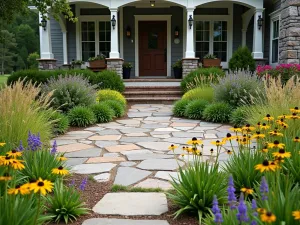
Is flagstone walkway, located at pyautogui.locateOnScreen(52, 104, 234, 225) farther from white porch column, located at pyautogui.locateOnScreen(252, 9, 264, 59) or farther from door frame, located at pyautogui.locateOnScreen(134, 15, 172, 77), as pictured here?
door frame, located at pyautogui.locateOnScreen(134, 15, 172, 77)

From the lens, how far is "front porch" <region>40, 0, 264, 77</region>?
13.4 metres

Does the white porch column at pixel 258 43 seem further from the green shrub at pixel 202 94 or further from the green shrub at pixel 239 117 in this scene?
the green shrub at pixel 239 117

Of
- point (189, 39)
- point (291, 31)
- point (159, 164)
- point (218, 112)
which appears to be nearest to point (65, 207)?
point (159, 164)

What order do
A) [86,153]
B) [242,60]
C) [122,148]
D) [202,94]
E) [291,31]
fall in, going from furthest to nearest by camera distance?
[242,60] < [291,31] < [202,94] < [122,148] < [86,153]

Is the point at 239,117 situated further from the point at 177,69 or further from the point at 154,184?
the point at 177,69

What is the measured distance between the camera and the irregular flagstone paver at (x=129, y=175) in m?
3.36

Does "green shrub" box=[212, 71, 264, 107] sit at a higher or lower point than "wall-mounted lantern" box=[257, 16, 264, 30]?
lower

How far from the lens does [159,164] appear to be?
13.0 feet

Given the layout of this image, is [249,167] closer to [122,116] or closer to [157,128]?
[157,128]

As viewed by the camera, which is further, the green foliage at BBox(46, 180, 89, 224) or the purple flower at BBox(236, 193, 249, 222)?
the green foliage at BBox(46, 180, 89, 224)

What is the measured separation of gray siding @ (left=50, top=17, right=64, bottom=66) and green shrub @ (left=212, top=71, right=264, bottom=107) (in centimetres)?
825

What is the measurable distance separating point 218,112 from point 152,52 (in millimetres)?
7393

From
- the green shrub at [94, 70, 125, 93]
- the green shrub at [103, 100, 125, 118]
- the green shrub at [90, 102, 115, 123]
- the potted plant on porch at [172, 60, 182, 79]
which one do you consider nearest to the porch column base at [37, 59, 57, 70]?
the green shrub at [94, 70, 125, 93]

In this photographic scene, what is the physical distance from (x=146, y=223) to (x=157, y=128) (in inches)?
161
